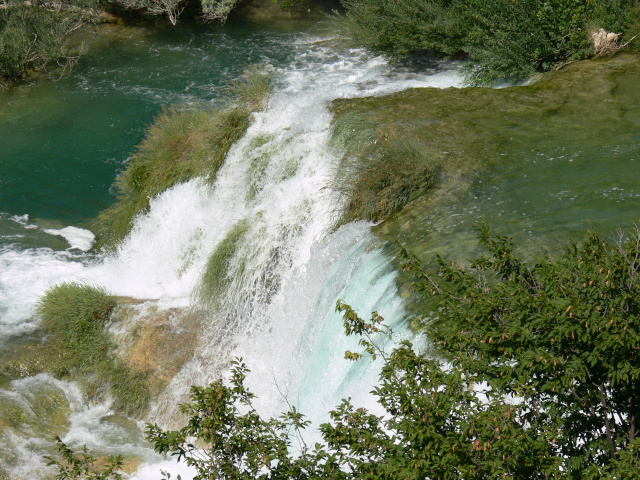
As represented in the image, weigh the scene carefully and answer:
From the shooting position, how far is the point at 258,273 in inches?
348

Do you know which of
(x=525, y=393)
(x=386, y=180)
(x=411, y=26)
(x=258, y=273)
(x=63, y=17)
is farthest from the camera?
(x=63, y=17)

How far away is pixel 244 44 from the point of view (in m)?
18.8

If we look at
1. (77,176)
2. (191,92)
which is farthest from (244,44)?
(77,176)

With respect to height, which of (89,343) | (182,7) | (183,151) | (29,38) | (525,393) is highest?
(29,38)

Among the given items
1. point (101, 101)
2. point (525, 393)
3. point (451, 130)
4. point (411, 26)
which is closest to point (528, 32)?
point (411, 26)

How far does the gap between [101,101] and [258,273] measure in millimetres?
9588

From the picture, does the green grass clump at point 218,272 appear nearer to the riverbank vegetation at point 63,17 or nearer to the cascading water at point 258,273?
the cascading water at point 258,273

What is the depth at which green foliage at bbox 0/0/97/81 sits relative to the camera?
55.5 feet

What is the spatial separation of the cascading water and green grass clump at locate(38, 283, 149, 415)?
0.79 feet

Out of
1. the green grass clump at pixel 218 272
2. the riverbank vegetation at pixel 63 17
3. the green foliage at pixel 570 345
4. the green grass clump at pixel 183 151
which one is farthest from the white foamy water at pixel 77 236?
the green foliage at pixel 570 345

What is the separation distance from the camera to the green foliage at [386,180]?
836cm

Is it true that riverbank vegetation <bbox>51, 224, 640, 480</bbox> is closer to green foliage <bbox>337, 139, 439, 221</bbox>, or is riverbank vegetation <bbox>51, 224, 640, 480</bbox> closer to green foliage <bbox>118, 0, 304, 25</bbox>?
green foliage <bbox>337, 139, 439, 221</bbox>

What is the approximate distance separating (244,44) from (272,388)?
12.8 meters

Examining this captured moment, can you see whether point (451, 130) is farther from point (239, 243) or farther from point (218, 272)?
point (218, 272)
